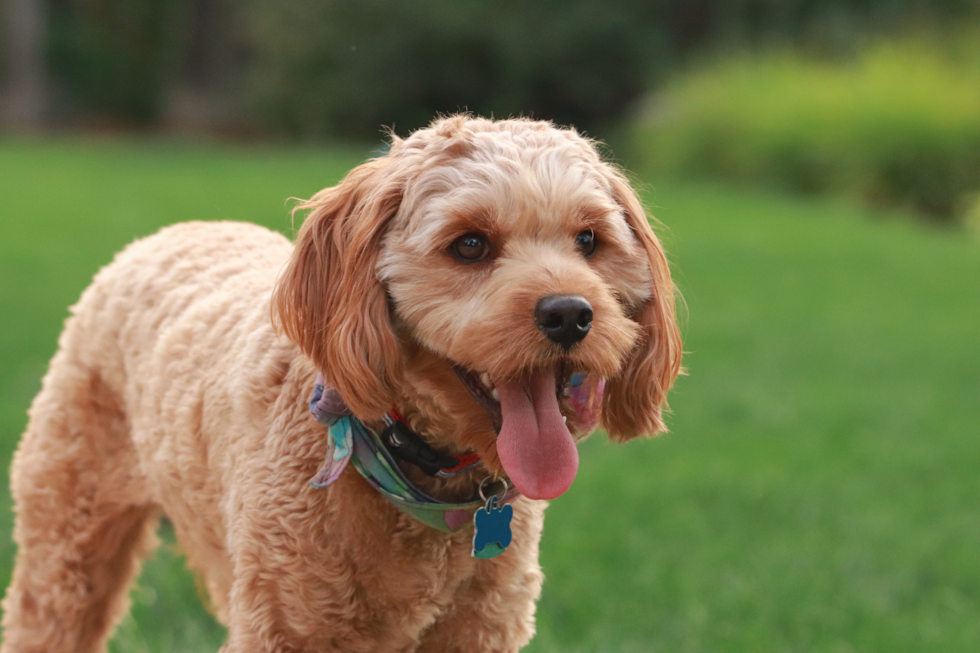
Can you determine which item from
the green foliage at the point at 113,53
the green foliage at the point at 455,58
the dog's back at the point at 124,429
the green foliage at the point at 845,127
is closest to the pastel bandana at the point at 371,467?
the dog's back at the point at 124,429

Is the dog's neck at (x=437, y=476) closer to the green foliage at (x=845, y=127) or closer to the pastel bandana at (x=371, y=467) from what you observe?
the pastel bandana at (x=371, y=467)

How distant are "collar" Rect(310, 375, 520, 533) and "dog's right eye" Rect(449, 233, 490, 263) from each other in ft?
1.52

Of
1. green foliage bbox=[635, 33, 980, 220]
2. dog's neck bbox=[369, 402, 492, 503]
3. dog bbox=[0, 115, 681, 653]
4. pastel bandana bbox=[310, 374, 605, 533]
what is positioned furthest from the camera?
green foliage bbox=[635, 33, 980, 220]

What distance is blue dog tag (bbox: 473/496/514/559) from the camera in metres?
2.91

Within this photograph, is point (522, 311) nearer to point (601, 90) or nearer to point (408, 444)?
point (408, 444)

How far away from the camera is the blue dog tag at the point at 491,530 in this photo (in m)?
2.91

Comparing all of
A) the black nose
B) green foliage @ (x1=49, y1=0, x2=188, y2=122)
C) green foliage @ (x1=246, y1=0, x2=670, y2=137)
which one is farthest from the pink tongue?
green foliage @ (x1=49, y1=0, x2=188, y2=122)

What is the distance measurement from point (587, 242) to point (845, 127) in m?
17.5

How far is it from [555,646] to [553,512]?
1973 mm

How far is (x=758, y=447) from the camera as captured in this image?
7875 mm

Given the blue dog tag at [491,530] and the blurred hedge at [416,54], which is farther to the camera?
the blurred hedge at [416,54]

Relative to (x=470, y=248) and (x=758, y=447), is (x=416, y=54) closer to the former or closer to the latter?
(x=758, y=447)

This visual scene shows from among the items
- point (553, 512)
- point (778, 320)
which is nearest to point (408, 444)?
point (553, 512)

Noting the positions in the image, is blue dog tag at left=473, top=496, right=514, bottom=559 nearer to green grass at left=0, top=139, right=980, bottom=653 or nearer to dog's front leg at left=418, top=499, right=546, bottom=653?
dog's front leg at left=418, top=499, right=546, bottom=653
